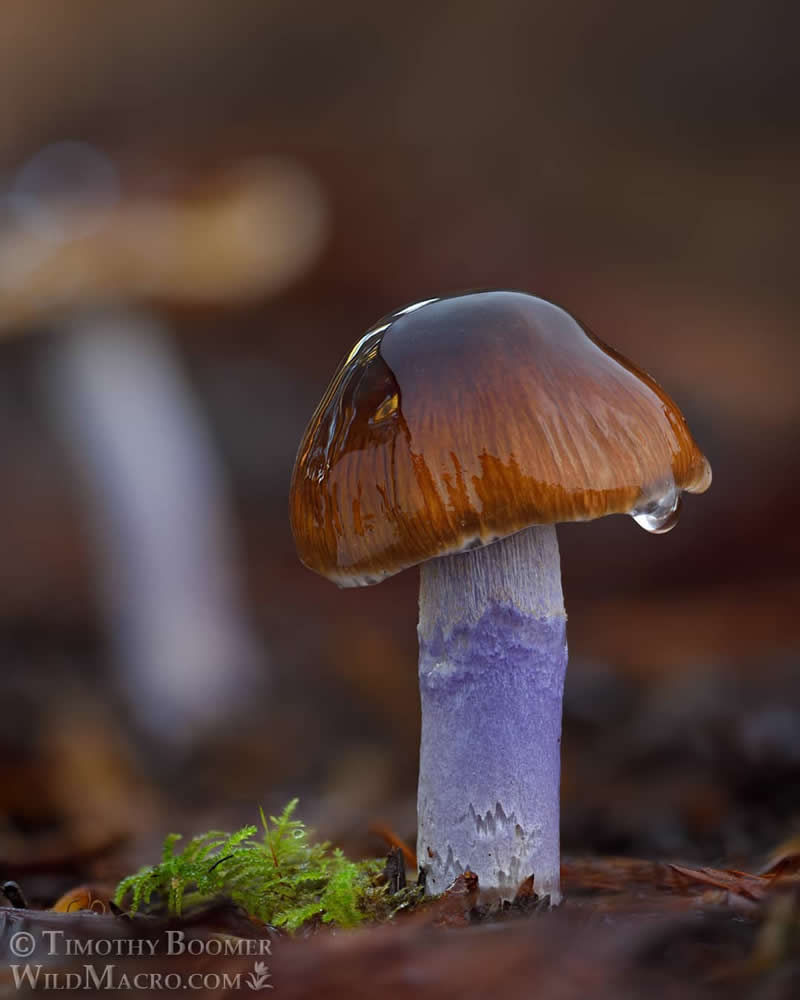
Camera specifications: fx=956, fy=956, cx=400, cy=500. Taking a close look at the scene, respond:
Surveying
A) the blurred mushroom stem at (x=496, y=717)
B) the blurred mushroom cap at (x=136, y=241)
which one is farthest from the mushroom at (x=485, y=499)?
the blurred mushroom cap at (x=136, y=241)

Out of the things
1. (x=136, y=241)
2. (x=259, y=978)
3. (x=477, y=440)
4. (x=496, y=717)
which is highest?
(x=136, y=241)

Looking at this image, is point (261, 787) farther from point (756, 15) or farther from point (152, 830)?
point (756, 15)

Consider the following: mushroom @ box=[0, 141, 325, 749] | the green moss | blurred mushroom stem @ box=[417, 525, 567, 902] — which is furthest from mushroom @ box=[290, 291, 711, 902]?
mushroom @ box=[0, 141, 325, 749]

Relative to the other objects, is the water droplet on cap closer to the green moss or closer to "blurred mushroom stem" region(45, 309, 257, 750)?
the green moss

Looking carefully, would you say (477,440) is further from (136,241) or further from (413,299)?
(136,241)

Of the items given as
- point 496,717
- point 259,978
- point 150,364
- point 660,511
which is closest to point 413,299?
point 150,364

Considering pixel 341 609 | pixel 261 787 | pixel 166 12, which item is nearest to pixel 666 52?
pixel 166 12
